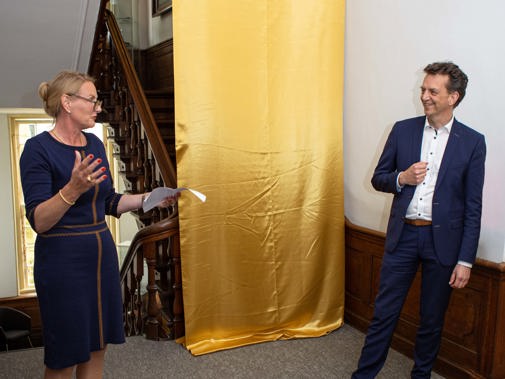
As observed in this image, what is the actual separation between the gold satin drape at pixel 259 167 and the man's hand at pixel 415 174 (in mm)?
1030

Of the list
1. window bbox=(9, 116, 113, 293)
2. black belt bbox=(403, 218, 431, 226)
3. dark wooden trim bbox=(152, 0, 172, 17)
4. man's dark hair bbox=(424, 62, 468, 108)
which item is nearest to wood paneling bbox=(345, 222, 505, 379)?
black belt bbox=(403, 218, 431, 226)

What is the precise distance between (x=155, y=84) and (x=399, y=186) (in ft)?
14.8

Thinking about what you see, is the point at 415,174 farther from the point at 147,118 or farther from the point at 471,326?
the point at 147,118

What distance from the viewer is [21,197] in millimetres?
7391

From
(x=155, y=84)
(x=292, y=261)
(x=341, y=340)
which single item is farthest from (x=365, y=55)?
(x=155, y=84)

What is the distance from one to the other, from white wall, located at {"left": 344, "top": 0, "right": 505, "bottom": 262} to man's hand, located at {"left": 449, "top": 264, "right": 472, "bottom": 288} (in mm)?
352

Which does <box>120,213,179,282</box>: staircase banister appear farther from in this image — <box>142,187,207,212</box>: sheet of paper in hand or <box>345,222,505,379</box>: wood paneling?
<box>345,222,505,379</box>: wood paneling

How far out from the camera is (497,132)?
7.91 feet

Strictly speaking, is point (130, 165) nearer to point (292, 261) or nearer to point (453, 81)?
point (292, 261)

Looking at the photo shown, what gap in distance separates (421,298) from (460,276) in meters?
0.26

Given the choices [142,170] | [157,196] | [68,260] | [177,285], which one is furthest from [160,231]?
[68,260]

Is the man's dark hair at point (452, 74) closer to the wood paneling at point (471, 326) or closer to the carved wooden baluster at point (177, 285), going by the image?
the wood paneling at point (471, 326)

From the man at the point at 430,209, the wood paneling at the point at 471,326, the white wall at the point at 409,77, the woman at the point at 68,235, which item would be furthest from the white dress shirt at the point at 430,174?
the woman at the point at 68,235

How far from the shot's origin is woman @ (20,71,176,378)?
1.71 m
